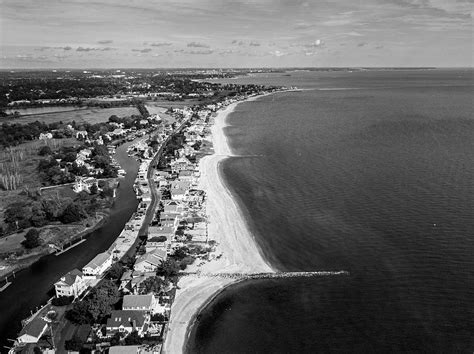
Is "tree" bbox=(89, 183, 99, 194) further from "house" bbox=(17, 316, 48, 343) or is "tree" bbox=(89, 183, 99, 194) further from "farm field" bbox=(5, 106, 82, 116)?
"farm field" bbox=(5, 106, 82, 116)

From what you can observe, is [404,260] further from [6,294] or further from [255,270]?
[6,294]

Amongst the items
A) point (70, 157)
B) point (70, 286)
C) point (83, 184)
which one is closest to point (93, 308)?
point (70, 286)

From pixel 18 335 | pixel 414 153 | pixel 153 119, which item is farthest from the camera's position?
pixel 153 119

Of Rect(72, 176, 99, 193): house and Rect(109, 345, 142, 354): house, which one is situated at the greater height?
Rect(72, 176, 99, 193): house

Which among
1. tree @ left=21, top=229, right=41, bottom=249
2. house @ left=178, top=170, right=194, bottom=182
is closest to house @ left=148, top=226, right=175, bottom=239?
tree @ left=21, top=229, right=41, bottom=249

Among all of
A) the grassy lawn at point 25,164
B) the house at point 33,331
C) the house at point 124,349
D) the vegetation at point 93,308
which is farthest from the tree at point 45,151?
the house at point 124,349

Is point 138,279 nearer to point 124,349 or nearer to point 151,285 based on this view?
point 151,285

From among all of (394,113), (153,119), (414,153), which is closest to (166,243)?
(414,153)
